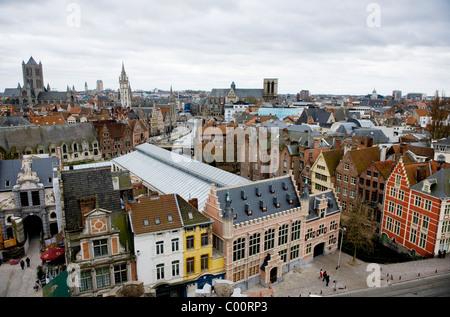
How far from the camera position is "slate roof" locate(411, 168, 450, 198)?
31.8 m

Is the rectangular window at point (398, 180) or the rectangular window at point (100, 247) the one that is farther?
the rectangular window at point (398, 180)

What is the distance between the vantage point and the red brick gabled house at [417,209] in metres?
32.0

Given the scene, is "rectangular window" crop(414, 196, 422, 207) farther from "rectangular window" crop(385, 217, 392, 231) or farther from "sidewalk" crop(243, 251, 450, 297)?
"sidewalk" crop(243, 251, 450, 297)

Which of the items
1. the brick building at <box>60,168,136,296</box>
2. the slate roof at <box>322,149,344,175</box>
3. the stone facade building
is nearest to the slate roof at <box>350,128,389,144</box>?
the slate roof at <box>322,149,344,175</box>

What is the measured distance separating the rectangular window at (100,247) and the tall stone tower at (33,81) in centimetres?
14874

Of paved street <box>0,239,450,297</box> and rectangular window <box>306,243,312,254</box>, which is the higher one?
rectangular window <box>306,243,312,254</box>

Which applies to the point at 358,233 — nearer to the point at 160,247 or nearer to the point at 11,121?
the point at 160,247

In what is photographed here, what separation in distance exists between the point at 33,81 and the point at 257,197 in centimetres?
15771

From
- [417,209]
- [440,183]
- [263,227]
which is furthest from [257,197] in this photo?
[440,183]

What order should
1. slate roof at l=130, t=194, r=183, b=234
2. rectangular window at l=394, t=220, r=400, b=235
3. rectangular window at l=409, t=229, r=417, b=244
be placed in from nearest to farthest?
slate roof at l=130, t=194, r=183, b=234 < rectangular window at l=409, t=229, r=417, b=244 < rectangular window at l=394, t=220, r=400, b=235

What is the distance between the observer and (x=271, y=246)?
3020cm

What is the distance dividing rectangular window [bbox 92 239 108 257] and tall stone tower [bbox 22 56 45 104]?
149 metres

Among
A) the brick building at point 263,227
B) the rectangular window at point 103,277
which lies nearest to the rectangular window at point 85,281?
the rectangular window at point 103,277

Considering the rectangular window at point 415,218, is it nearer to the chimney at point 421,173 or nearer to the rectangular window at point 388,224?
the rectangular window at point 388,224
